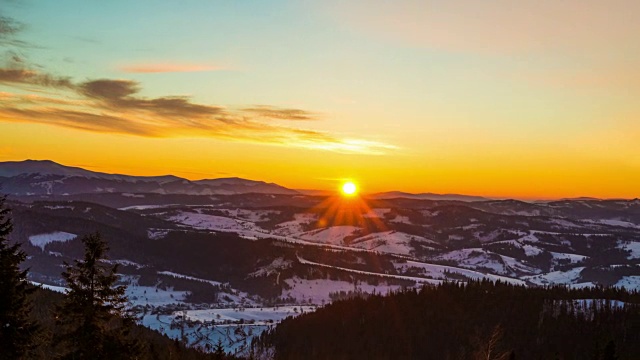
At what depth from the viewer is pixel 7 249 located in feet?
95.9

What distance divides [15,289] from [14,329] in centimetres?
192

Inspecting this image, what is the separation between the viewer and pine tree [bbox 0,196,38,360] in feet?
93.7

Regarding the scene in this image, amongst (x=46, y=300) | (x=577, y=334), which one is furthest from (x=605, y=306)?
(x=46, y=300)

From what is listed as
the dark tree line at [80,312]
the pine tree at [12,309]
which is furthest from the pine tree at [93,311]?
the pine tree at [12,309]

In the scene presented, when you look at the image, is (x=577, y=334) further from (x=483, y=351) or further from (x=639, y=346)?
(x=483, y=351)

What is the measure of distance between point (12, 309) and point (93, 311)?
3.93 m

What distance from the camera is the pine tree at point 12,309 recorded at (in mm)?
28547

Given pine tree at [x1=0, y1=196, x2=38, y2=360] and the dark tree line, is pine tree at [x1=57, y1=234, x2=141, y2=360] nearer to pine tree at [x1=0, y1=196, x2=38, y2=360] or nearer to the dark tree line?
the dark tree line

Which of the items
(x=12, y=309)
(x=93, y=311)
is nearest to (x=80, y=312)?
(x=93, y=311)

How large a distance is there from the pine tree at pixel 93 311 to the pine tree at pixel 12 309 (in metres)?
1.99

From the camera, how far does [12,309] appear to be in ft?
94.1

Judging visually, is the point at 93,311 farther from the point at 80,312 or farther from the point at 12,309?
the point at 12,309

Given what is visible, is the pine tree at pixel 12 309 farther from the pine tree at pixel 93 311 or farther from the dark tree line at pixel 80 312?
the pine tree at pixel 93 311

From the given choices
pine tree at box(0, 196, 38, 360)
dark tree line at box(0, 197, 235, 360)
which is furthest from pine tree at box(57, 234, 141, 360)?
pine tree at box(0, 196, 38, 360)
